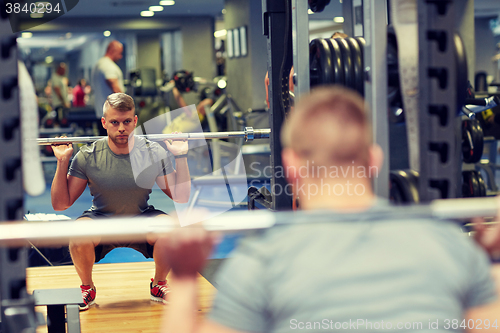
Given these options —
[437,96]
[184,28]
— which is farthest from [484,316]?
[184,28]

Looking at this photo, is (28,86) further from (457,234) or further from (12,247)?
(457,234)

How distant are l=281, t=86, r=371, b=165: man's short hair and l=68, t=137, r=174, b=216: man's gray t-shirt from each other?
73.9 inches

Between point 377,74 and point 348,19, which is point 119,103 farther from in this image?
point 348,19

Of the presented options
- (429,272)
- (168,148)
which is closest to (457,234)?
(429,272)

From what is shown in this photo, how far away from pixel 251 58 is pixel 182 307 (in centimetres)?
691

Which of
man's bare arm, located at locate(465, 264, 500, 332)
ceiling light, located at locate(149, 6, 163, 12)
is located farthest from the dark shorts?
ceiling light, located at locate(149, 6, 163, 12)

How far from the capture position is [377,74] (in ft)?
5.88

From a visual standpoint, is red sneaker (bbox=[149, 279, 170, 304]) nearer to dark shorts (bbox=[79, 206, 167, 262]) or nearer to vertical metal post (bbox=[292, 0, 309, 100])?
dark shorts (bbox=[79, 206, 167, 262])

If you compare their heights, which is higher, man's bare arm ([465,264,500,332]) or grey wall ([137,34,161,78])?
grey wall ([137,34,161,78])

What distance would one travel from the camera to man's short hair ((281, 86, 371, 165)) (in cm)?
78

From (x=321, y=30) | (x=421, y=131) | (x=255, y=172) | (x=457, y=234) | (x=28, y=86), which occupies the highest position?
(x=321, y=30)

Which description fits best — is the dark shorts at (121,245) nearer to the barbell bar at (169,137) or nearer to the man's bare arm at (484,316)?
the barbell bar at (169,137)

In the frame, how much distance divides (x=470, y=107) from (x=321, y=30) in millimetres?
10879

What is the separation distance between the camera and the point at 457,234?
0.81m
